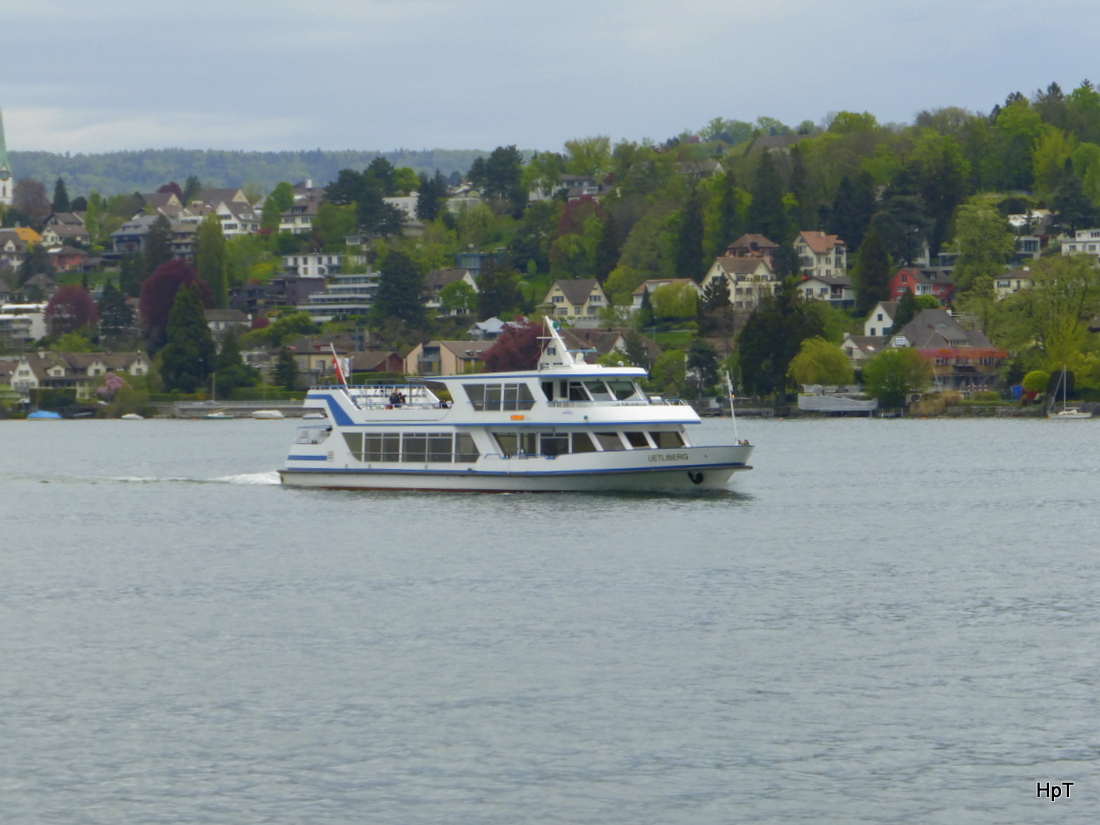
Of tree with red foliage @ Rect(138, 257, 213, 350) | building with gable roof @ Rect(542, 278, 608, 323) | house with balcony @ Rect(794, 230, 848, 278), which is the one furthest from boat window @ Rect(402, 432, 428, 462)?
tree with red foliage @ Rect(138, 257, 213, 350)

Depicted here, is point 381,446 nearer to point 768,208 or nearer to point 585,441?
point 585,441

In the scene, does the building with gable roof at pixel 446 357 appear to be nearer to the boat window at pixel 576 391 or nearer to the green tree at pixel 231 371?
the green tree at pixel 231 371

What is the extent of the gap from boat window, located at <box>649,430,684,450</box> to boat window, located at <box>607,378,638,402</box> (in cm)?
181

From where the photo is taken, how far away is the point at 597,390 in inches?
2012

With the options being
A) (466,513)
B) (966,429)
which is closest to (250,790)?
(466,513)

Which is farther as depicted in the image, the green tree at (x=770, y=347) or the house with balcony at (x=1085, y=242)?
the house with balcony at (x=1085, y=242)

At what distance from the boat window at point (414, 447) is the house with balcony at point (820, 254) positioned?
4978 inches

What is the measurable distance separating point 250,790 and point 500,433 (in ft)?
103

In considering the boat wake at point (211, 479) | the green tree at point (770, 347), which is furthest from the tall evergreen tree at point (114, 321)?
the boat wake at point (211, 479)

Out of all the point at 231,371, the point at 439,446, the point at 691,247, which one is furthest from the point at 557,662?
the point at 691,247

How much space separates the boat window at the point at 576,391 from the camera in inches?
1997

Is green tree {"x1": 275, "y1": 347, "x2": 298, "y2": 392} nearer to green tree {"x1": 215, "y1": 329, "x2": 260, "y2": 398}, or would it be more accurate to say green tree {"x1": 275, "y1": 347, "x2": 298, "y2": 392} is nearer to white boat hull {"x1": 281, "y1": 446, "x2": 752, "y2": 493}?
green tree {"x1": 215, "y1": 329, "x2": 260, "y2": 398}

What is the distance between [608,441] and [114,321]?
15686cm

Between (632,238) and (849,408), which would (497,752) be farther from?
(632,238)
